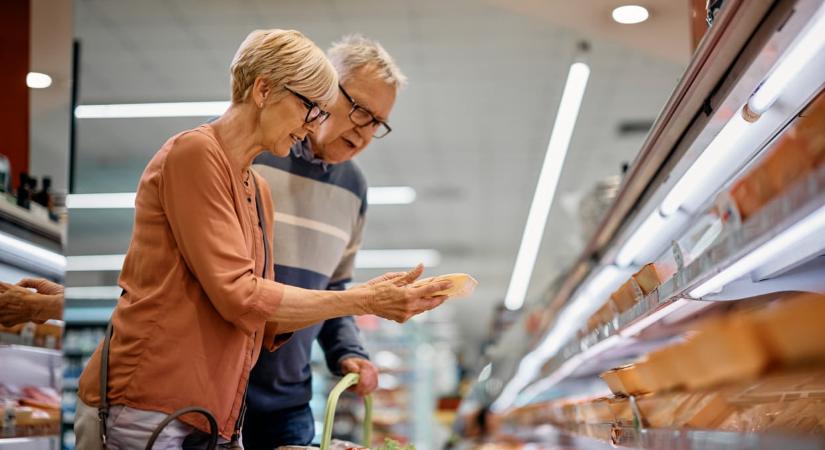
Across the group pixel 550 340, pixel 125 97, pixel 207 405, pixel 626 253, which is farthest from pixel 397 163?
pixel 207 405

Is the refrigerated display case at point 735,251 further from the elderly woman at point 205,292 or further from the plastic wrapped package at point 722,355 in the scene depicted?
the elderly woman at point 205,292

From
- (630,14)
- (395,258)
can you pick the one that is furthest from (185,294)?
(395,258)

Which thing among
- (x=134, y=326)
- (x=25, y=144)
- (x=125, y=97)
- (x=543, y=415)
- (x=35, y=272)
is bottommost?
(x=543, y=415)

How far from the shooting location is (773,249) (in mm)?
1359

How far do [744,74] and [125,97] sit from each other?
7074mm

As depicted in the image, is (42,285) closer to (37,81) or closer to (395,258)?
(37,81)

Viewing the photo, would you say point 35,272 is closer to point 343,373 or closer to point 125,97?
point 343,373

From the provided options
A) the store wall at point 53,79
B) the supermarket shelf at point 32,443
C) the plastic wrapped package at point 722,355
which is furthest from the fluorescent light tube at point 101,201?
the plastic wrapped package at point 722,355

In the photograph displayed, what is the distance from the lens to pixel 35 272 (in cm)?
232

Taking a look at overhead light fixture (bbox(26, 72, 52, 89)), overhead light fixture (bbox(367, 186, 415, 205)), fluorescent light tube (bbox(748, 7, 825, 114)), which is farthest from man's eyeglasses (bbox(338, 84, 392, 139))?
overhead light fixture (bbox(367, 186, 415, 205))

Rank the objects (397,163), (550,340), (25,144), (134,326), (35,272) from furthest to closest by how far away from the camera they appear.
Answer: (397,163)
(550,340)
(25,144)
(35,272)
(134,326)

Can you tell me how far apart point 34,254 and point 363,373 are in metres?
0.99

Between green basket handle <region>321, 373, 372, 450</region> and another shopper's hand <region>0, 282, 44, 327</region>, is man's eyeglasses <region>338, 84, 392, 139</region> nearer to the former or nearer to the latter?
green basket handle <region>321, 373, 372, 450</region>

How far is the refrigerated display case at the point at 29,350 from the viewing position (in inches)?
88.7
